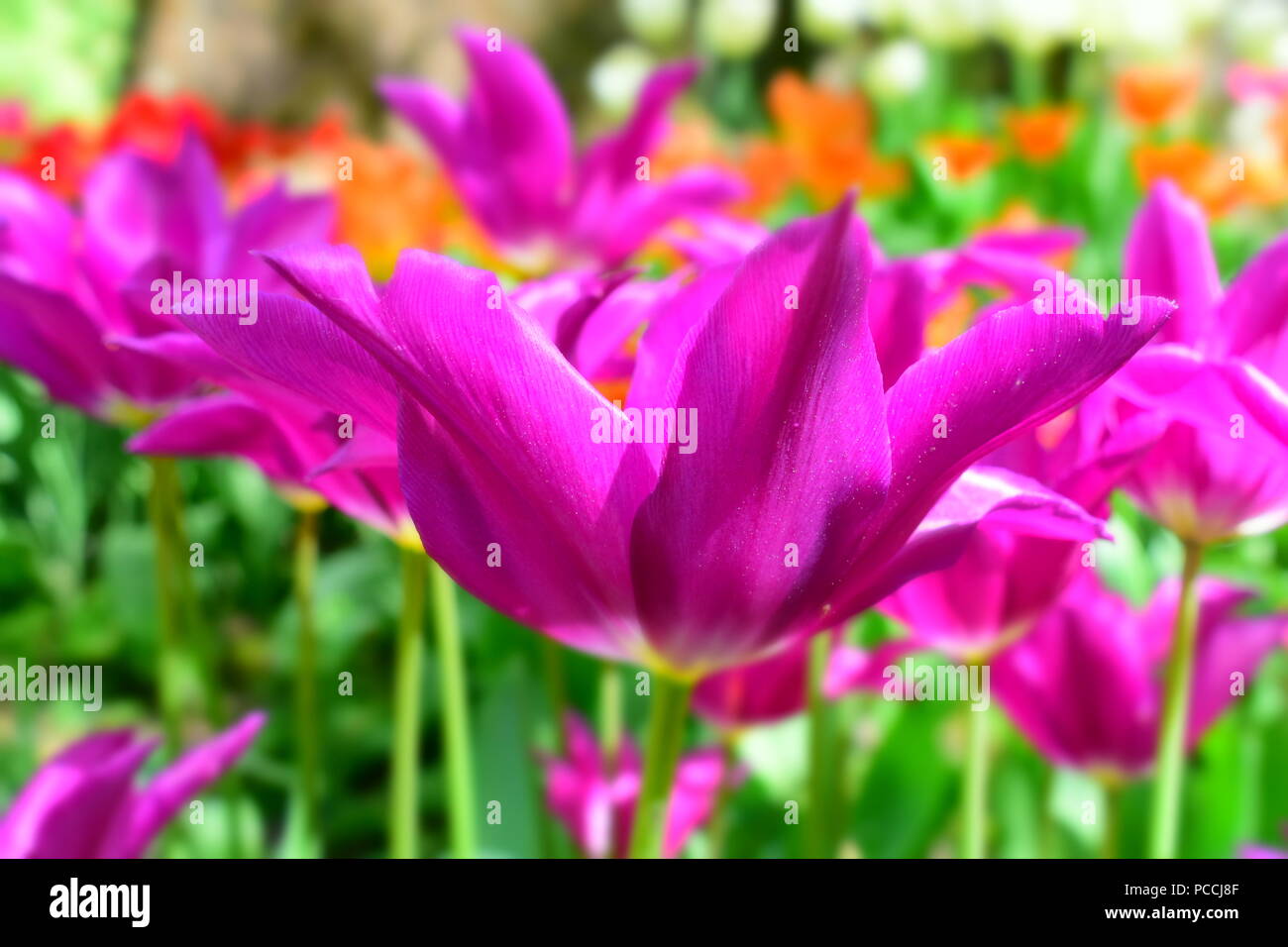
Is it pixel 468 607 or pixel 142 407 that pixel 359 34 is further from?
pixel 142 407

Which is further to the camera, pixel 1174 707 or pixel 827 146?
pixel 827 146

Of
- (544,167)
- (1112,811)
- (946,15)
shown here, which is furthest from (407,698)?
(946,15)

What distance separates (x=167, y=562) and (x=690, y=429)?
62 cm

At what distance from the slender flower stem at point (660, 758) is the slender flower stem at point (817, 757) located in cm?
29

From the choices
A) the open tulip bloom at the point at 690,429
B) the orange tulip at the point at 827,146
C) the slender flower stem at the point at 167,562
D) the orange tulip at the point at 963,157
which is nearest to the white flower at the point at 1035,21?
the orange tulip at the point at 827,146

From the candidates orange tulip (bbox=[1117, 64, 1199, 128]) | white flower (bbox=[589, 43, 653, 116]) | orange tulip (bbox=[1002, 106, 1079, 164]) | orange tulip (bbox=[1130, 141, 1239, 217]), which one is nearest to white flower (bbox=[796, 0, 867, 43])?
white flower (bbox=[589, 43, 653, 116])

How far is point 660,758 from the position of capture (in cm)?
47

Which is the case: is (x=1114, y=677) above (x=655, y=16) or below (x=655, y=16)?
below

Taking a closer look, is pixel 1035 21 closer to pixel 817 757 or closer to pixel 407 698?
pixel 817 757

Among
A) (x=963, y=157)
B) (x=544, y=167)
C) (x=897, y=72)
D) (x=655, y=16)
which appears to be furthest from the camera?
(x=655, y=16)

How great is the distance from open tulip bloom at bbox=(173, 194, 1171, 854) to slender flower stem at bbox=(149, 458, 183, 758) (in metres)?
0.46

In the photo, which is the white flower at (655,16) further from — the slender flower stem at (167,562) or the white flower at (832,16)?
the slender flower stem at (167,562)

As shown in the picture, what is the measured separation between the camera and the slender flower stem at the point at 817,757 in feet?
2.67
